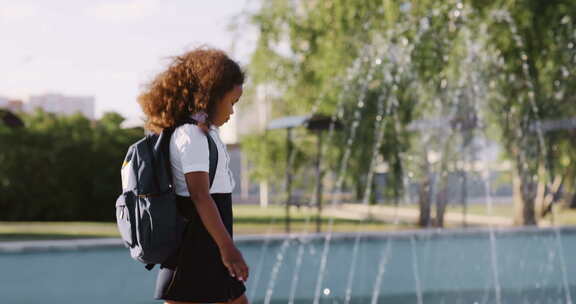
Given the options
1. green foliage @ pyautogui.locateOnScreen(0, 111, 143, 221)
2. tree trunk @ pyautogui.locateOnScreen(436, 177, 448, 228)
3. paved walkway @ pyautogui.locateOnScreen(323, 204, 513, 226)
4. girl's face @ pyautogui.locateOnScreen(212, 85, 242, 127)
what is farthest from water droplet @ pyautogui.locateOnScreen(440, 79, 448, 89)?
girl's face @ pyautogui.locateOnScreen(212, 85, 242, 127)

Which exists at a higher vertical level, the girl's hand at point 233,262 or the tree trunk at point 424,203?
the girl's hand at point 233,262

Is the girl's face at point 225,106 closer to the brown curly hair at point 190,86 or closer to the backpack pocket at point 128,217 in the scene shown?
the brown curly hair at point 190,86

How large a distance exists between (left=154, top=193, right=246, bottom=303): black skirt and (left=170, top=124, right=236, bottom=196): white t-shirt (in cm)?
4

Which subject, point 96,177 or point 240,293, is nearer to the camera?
point 240,293

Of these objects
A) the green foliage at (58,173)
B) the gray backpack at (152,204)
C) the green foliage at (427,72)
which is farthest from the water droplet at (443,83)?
the gray backpack at (152,204)

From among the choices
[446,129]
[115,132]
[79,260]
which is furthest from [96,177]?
[79,260]

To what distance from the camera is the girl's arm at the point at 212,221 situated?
233 centimetres

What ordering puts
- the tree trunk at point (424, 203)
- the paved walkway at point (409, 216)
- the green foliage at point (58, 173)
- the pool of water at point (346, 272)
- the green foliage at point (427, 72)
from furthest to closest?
the green foliage at point (58, 173) → the paved walkway at point (409, 216) → the tree trunk at point (424, 203) → the green foliage at point (427, 72) → the pool of water at point (346, 272)

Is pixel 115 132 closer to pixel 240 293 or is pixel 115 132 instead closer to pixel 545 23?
pixel 545 23

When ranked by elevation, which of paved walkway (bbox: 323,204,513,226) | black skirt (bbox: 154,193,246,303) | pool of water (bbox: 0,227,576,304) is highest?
black skirt (bbox: 154,193,246,303)

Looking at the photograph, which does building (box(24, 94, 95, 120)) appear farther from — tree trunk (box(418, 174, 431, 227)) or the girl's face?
the girl's face

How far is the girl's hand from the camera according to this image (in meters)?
2.33

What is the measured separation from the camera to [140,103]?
2502 millimetres

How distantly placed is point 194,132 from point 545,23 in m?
12.7
